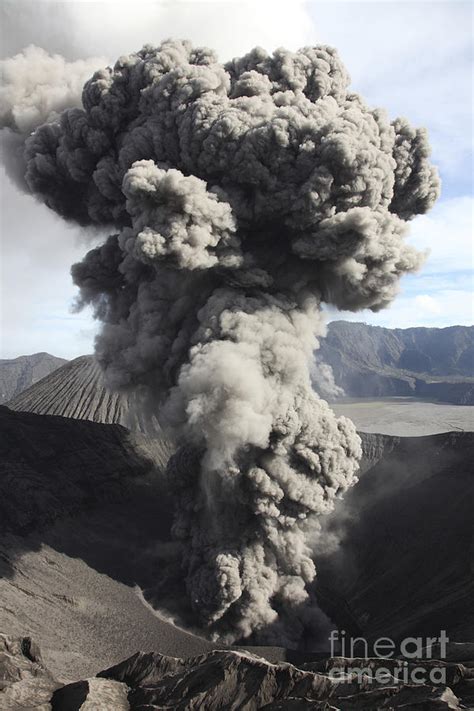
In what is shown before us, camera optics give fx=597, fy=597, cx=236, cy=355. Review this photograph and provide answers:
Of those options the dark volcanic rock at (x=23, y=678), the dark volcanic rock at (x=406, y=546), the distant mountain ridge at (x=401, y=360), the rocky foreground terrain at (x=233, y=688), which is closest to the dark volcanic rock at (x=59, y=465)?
the dark volcanic rock at (x=23, y=678)

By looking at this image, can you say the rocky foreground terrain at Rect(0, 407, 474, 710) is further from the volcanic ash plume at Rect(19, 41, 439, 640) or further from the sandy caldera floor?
the sandy caldera floor

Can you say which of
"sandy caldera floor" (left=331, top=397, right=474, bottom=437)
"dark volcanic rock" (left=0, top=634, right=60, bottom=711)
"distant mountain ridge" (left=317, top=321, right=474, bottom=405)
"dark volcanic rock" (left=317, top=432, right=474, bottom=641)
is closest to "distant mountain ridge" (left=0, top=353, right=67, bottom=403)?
"distant mountain ridge" (left=317, top=321, right=474, bottom=405)

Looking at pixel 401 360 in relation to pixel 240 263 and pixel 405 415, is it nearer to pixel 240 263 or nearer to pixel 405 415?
pixel 405 415

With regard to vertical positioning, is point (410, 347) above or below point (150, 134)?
above

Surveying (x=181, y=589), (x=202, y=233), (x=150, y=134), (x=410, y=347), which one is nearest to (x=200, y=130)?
(x=150, y=134)

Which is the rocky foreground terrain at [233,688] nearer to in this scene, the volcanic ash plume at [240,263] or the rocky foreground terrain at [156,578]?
the rocky foreground terrain at [156,578]

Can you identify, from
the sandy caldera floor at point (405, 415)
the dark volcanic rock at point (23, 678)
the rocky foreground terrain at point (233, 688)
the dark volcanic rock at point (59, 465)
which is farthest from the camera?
the sandy caldera floor at point (405, 415)

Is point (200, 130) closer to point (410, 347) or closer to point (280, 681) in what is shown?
point (280, 681)
